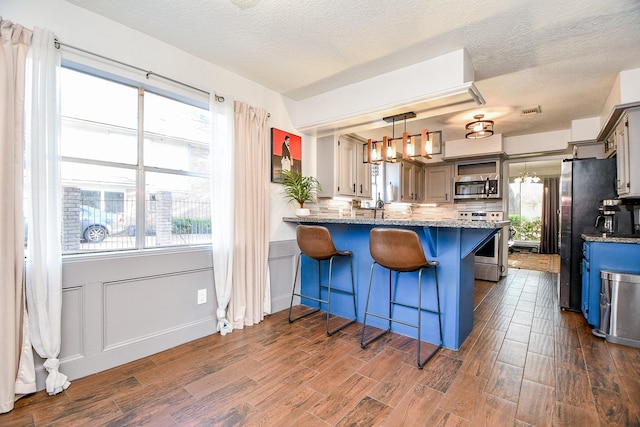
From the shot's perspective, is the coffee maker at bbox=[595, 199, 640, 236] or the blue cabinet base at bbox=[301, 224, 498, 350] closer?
the blue cabinet base at bbox=[301, 224, 498, 350]

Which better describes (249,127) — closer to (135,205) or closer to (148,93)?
(148,93)

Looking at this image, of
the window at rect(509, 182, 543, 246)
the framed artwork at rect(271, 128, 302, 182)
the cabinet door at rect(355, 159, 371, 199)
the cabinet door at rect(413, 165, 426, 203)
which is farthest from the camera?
the window at rect(509, 182, 543, 246)

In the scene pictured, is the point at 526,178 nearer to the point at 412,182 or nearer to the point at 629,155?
the point at 412,182

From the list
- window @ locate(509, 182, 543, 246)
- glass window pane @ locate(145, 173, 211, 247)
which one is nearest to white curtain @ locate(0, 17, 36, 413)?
glass window pane @ locate(145, 173, 211, 247)

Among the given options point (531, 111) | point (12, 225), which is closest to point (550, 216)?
point (531, 111)

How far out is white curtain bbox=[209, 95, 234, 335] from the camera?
2.67m

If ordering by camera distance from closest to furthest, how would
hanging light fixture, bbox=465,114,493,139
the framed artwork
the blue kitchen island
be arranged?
the blue kitchen island
the framed artwork
hanging light fixture, bbox=465,114,493,139

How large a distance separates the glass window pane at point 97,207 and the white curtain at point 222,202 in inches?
25.2

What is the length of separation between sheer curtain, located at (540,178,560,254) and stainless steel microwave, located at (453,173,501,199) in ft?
18.1

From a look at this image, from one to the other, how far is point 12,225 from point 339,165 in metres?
3.14

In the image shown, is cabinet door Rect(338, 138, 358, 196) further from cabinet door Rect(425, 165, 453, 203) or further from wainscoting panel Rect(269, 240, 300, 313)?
cabinet door Rect(425, 165, 453, 203)

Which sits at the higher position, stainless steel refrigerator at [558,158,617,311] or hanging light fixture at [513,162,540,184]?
hanging light fixture at [513,162,540,184]

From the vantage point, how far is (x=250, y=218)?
2943mm

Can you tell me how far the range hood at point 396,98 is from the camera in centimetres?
249
